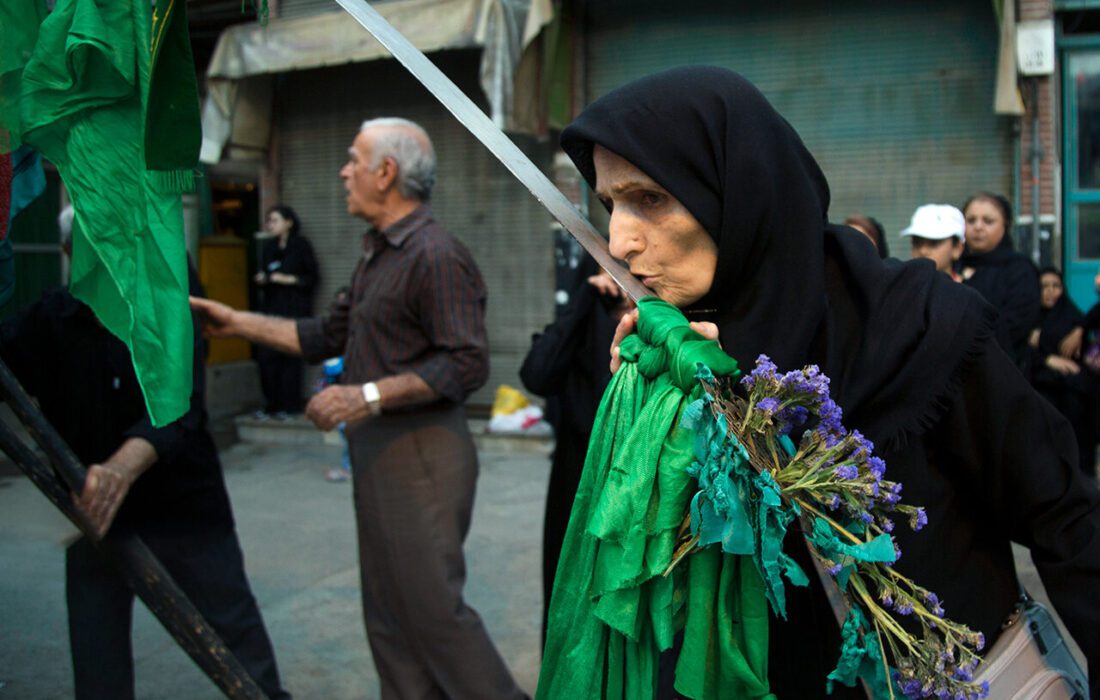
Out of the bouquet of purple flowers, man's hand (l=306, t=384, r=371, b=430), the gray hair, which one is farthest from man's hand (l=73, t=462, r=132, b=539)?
the bouquet of purple flowers

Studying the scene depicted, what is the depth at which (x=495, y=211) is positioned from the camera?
9.60 metres

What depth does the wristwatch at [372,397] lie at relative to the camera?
331 centimetres

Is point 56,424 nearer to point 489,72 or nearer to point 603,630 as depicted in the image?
point 603,630

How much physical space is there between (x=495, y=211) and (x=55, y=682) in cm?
681

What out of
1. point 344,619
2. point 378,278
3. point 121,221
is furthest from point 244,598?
point 121,221

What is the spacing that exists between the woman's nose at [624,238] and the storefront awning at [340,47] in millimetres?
6805

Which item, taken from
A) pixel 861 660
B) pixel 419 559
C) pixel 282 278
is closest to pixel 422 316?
pixel 419 559

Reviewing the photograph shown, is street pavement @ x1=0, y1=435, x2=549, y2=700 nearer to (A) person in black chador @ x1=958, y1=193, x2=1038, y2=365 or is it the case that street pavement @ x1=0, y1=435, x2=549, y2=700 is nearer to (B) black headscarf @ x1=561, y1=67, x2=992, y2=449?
(B) black headscarf @ x1=561, y1=67, x2=992, y2=449

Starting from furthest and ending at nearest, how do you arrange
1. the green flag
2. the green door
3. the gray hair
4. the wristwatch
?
the green door, the gray hair, the wristwatch, the green flag

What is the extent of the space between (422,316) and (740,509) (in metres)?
2.32

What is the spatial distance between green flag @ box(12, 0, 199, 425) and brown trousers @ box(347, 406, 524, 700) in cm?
154

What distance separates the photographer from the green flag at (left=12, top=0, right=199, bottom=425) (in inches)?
71.9

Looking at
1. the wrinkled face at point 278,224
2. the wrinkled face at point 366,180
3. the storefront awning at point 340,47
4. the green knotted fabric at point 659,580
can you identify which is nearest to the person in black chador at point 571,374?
the wrinkled face at point 366,180

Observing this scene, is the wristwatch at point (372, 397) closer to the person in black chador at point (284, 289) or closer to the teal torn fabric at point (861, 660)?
the teal torn fabric at point (861, 660)
